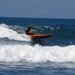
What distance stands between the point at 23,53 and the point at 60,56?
5.77ft

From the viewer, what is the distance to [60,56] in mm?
14156

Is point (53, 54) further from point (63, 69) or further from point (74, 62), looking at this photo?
point (63, 69)

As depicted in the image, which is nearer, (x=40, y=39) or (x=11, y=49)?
(x=11, y=49)

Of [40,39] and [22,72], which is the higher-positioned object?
[40,39]

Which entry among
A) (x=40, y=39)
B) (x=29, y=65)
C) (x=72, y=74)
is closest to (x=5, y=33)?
(x=40, y=39)

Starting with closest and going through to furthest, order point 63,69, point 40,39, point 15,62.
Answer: point 63,69 → point 15,62 → point 40,39

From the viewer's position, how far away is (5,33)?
2673cm

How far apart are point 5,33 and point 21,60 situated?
1348 centimetres

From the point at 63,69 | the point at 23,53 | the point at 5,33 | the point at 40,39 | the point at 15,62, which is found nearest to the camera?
the point at 63,69

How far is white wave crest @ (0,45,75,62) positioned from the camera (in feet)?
44.9

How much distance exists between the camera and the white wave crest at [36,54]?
13.7 metres

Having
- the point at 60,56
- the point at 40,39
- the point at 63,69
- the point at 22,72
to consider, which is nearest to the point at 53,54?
the point at 60,56

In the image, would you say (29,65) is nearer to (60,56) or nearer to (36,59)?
(36,59)

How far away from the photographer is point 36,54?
1420 cm
